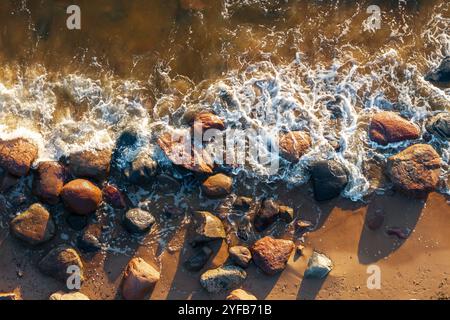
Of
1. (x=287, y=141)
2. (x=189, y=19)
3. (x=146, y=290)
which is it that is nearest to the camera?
(x=146, y=290)

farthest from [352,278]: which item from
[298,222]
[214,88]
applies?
[214,88]

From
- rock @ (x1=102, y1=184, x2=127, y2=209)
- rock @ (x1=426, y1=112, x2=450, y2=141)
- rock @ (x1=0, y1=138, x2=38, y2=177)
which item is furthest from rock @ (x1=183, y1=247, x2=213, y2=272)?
rock @ (x1=426, y1=112, x2=450, y2=141)

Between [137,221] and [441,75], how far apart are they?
743 centimetres

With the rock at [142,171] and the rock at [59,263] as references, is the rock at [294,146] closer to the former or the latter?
the rock at [142,171]

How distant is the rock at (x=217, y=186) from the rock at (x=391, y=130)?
3.35 m

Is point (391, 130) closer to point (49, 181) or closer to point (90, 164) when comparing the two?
point (90, 164)

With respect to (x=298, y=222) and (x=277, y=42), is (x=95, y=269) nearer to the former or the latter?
(x=298, y=222)

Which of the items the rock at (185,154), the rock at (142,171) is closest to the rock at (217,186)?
the rock at (185,154)

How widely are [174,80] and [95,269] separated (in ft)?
14.5

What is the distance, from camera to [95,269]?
927cm

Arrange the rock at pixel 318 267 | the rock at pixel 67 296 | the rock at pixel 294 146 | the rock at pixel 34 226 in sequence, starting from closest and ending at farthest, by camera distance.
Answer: the rock at pixel 67 296, the rock at pixel 34 226, the rock at pixel 318 267, the rock at pixel 294 146

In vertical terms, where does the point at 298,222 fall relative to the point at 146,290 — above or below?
above

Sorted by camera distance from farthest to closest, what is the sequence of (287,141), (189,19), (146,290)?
1. (189,19)
2. (287,141)
3. (146,290)

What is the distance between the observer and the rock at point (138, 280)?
8.99 meters
